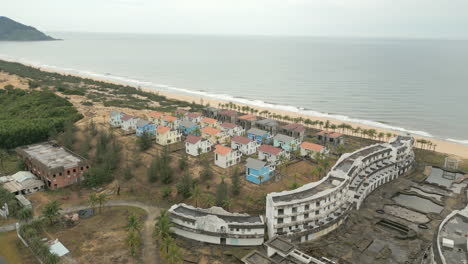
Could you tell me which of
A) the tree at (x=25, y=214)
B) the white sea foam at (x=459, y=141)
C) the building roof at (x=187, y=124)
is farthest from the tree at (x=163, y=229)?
the white sea foam at (x=459, y=141)

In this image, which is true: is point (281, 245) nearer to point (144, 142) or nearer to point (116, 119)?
point (144, 142)

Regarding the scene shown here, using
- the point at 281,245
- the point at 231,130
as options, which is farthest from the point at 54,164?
the point at 281,245

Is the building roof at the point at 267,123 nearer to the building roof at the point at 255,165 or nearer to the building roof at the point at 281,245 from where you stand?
the building roof at the point at 255,165

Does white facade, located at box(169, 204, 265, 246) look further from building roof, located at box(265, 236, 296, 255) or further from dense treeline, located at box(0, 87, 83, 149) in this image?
dense treeline, located at box(0, 87, 83, 149)

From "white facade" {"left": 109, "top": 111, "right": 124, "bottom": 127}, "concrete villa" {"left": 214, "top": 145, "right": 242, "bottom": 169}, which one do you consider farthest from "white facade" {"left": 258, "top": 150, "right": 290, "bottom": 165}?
"white facade" {"left": 109, "top": 111, "right": 124, "bottom": 127}

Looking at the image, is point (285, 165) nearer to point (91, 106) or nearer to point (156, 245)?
point (156, 245)

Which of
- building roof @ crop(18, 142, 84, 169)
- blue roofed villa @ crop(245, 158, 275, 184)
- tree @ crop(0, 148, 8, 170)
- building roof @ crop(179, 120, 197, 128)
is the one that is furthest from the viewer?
building roof @ crop(179, 120, 197, 128)

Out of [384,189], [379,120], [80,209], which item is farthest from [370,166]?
[379,120]
